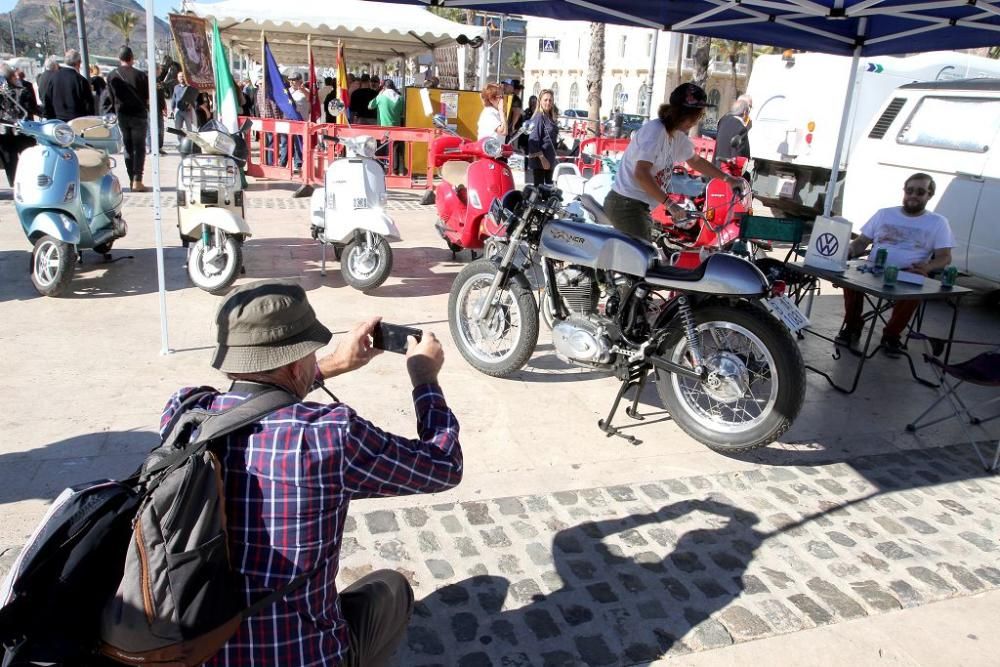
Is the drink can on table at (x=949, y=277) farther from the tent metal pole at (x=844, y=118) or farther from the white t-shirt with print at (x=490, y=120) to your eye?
the white t-shirt with print at (x=490, y=120)

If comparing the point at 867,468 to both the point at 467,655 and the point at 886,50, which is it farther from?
the point at 886,50

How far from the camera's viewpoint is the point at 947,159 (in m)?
7.56

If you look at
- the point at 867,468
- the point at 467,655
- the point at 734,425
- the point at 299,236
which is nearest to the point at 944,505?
the point at 867,468

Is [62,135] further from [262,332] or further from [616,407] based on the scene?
[262,332]

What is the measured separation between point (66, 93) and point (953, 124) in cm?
1032

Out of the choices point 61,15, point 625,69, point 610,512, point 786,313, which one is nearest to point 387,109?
point 786,313

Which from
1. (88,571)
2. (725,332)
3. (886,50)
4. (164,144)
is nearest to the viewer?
(88,571)

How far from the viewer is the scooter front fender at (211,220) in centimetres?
Answer: 600

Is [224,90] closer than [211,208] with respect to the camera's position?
No

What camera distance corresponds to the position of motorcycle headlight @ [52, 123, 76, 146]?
590 cm

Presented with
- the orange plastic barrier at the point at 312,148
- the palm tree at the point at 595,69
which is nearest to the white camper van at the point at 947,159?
the orange plastic barrier at the point at 312,148

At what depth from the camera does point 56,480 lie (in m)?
3.38

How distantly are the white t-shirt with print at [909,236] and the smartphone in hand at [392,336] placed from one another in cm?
432

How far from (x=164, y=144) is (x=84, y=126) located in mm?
11213
